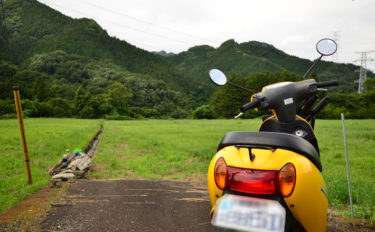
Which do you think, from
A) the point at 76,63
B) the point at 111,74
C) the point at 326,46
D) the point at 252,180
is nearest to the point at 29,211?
the point at 252,180

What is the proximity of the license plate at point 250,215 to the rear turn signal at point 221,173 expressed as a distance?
5.7 inches

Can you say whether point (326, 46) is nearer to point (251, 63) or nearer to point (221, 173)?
point (221, 173)

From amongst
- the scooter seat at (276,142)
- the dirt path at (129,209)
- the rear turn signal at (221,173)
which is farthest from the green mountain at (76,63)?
the scooter seat at (276,142)

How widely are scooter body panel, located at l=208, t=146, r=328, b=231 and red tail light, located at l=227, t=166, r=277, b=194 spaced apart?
3cm

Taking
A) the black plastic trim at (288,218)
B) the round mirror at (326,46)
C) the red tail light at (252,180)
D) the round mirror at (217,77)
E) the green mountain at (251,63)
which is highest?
the green mountain at (251,63)

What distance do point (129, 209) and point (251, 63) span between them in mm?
110978

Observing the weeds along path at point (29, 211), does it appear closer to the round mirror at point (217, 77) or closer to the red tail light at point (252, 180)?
the red tail light at point (252, 180)

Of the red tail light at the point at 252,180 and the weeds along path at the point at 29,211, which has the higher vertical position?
the red tail light at the point at 252,180

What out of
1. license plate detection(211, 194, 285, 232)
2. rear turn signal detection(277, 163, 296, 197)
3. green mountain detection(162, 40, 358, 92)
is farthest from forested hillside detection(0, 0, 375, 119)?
license plate detection(211, 194, 285, 232)

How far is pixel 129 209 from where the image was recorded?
11.8 feet

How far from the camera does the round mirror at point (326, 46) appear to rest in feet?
9.75

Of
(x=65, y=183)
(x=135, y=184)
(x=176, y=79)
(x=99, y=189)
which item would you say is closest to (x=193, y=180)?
(x=135, y=184)

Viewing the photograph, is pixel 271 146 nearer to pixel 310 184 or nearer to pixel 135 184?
pixel 310 184

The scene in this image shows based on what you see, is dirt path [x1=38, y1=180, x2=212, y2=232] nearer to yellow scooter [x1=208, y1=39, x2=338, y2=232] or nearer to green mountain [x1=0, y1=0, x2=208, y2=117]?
yellow scooter [x1=208, y1=39, x2=338, y2=232]
